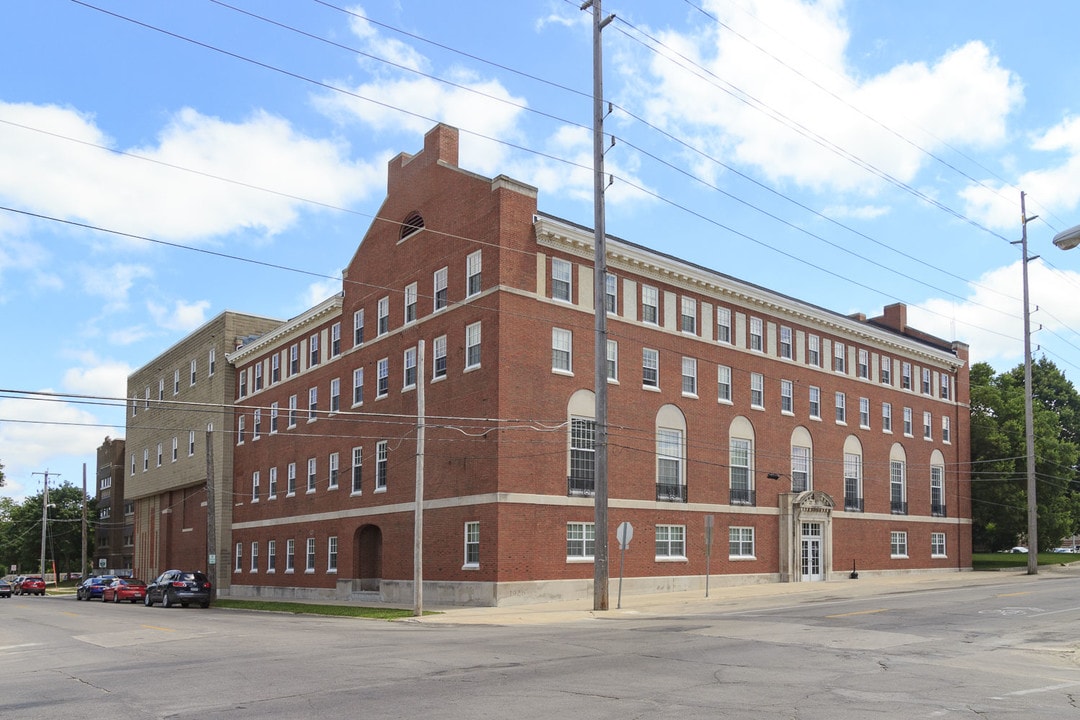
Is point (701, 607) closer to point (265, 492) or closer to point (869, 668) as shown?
point (869, 668)

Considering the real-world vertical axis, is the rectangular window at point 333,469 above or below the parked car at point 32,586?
above

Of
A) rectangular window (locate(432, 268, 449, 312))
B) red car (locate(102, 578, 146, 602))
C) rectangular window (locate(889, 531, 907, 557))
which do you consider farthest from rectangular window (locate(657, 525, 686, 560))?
red car (locate(102, 578, 146, 602))

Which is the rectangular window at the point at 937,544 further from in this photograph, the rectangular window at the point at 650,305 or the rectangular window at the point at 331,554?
the rectangular window at the point at 331,554

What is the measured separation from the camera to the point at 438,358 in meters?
39.5

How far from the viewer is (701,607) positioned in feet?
99.2

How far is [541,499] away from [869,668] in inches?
838

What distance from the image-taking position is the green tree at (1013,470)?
59719mm

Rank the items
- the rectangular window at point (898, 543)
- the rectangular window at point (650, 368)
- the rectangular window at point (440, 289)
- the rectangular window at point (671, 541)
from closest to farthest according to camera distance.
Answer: the rectangular window at point (440, 289) → the rectangular window at point (671, 541) → the rectangular window at point (650, 368) → the rectangular window at point (898, 543)

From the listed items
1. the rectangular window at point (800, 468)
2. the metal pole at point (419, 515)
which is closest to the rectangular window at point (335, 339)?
the metal pole at point (419, 515)

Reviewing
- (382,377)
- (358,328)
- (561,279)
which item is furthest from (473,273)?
(358,328)

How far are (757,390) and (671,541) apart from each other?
32.3 ft

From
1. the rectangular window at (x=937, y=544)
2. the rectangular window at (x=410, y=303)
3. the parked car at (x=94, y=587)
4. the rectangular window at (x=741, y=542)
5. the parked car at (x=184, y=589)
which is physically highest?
the rectangular window at (x=410, y=303)

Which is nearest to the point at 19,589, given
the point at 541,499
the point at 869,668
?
the point at 541,499

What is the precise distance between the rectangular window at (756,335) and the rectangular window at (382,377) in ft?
56.9
